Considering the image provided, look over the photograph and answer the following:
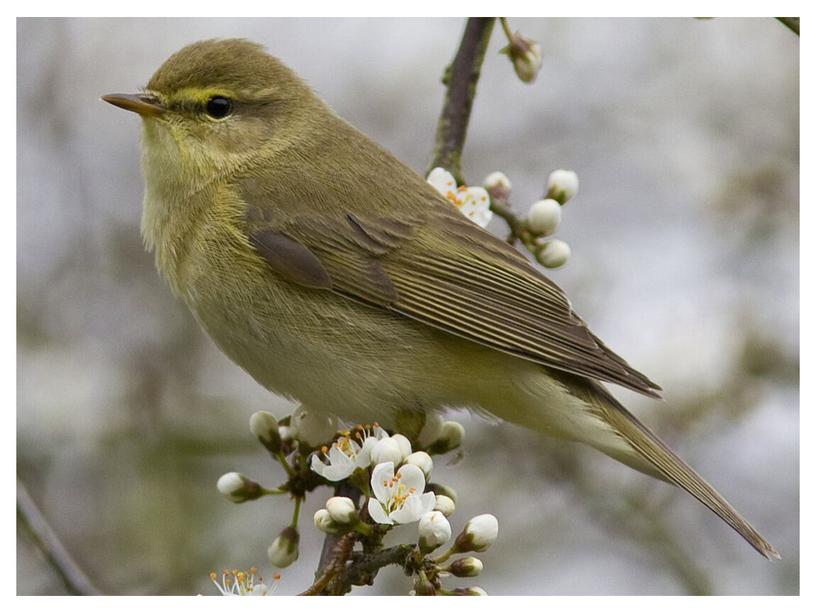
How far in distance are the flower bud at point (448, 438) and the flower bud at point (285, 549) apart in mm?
410

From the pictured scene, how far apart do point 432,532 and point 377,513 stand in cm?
13

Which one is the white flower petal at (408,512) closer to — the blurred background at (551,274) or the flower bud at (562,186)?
the blurred background at (551,274)

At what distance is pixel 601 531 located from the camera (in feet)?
10.1

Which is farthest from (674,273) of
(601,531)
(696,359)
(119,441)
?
(119,441)

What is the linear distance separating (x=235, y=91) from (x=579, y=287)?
1155mm

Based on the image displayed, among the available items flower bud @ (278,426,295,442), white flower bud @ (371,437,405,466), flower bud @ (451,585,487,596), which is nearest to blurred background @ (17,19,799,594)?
flower bud @ (278,426,295,442)

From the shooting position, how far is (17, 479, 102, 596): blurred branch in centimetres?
264

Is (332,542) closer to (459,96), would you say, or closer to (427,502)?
(427,502)

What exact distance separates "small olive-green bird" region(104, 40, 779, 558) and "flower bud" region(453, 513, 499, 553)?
1.57 ft

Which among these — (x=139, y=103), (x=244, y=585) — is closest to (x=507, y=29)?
(x=139, y=103)

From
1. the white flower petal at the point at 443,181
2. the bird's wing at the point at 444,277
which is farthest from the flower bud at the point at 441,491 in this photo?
the white flower petal at the point at 443,181
